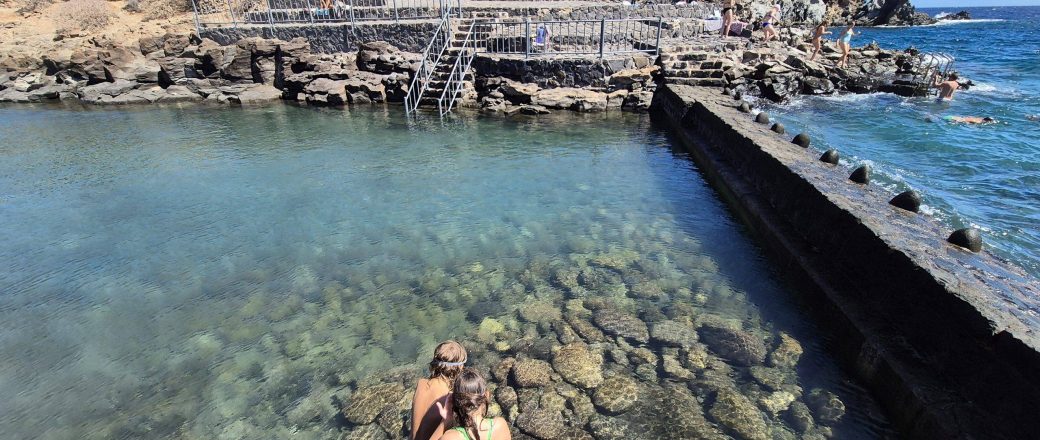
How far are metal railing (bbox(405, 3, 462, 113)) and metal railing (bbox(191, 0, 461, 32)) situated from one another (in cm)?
51

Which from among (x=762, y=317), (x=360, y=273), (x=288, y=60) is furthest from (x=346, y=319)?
(x=288, y=60)

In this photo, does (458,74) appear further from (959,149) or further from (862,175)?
(959,149)

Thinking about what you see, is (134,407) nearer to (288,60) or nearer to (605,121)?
(605,121)

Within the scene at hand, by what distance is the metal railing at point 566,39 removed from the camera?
17859 millimetres

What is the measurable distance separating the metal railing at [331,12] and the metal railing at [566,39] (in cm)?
236

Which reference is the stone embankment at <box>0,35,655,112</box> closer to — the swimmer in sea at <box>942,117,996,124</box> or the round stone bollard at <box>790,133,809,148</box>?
the round stone bollard at <box>790,133,809,148</box>

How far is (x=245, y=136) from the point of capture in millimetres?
14414

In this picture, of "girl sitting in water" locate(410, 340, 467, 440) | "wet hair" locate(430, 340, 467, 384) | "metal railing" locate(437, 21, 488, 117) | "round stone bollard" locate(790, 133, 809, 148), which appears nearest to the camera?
"girl sitting in water" locate(410, 340, 467, 440)

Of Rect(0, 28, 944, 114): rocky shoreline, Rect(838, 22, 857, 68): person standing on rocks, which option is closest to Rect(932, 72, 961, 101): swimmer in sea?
Rect(0, 28, 944, 114): rocky shoreline

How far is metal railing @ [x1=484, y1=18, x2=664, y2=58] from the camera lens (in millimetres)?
17859

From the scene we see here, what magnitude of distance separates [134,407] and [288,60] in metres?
18.7

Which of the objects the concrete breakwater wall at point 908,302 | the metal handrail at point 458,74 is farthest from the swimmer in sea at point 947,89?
the metal handrail at point 458,74

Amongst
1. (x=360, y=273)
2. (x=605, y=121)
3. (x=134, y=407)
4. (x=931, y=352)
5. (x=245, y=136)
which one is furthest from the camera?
(x=605, y=121)

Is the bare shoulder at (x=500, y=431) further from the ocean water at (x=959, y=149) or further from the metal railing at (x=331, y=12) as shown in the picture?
the metal railing at (x=331, y=12)
